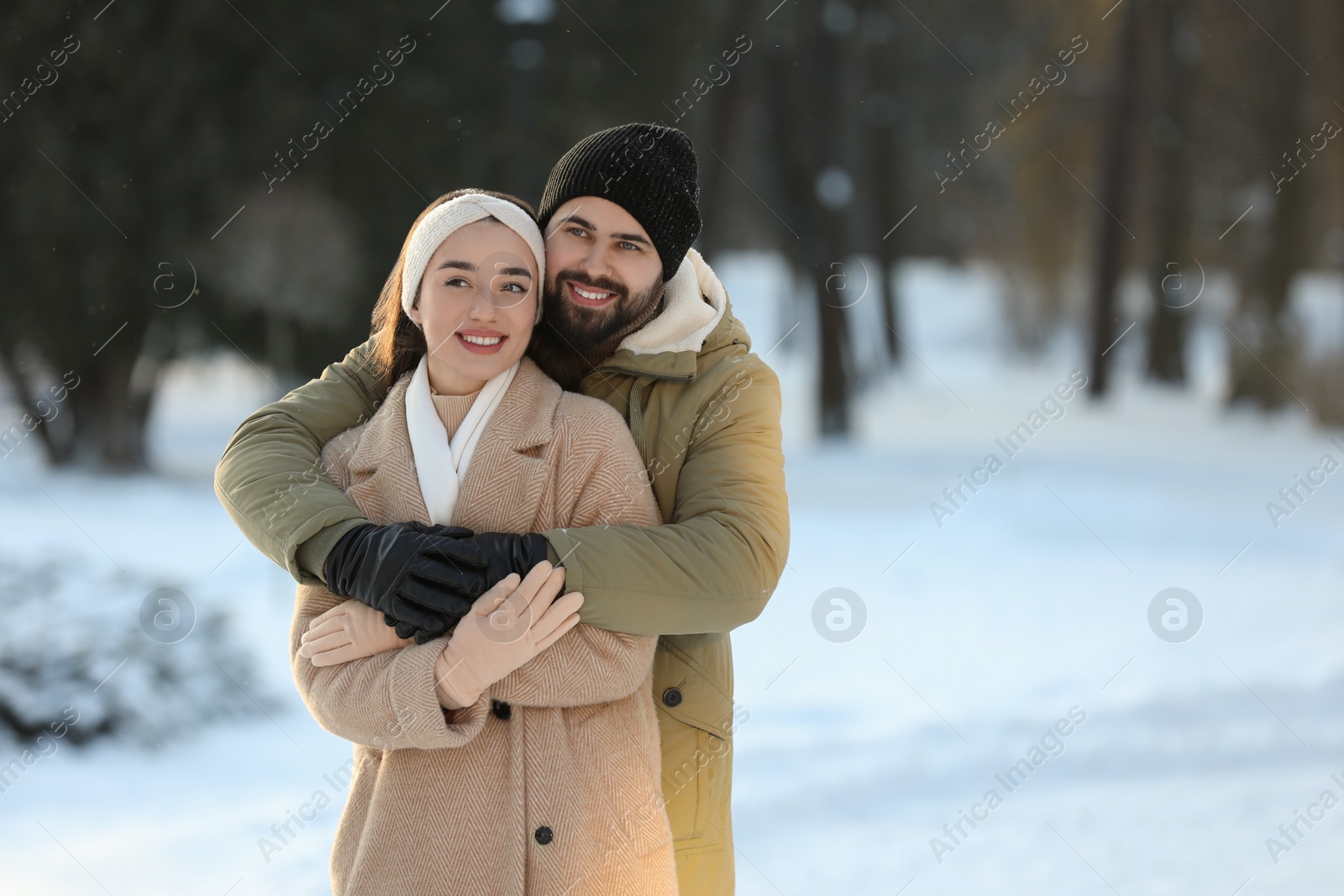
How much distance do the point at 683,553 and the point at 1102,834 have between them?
3118 mm

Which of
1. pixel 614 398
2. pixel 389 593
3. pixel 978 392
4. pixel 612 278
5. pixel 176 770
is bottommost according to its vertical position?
pixel 176 770

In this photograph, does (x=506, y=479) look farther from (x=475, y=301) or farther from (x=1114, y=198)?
(x=1114, y=198)

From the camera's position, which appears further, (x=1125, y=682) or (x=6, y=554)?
(x=6, y=554)

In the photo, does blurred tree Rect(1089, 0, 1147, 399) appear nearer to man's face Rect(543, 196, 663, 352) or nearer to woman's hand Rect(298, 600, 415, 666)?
man's face Rect(543, 196, 663, 352)

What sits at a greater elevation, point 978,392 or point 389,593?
point 978,392

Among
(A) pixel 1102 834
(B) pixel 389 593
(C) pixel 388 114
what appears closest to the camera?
(B) pixel 389 593

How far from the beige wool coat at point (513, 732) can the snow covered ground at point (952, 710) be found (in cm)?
209

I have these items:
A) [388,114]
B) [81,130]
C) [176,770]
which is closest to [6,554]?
[176,770]

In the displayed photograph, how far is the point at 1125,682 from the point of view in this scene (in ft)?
19.0

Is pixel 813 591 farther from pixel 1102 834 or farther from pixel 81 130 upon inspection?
pixel 81 130

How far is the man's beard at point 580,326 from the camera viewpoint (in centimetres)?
222

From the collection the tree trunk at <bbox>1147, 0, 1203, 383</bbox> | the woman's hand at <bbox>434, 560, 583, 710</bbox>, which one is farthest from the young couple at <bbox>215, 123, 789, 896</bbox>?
the tree trunk at <bbox>1147, 0, 1203, 383</bbox>

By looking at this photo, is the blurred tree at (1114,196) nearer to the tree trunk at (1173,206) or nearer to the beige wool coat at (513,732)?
the tree trunk at (1173,206)

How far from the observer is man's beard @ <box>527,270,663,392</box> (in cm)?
222
